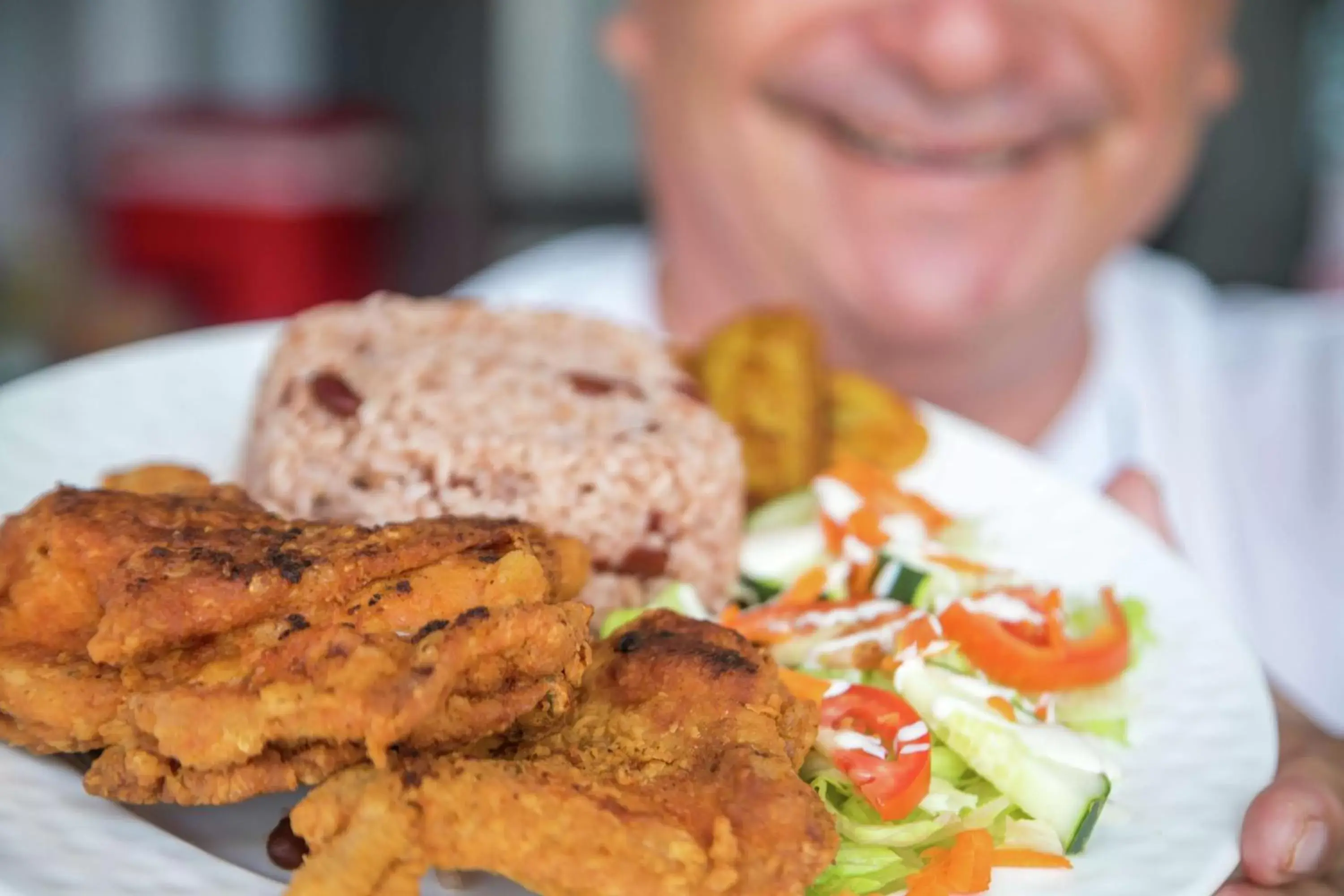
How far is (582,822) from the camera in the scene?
3.38 ft

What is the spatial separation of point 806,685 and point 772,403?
0.79 m

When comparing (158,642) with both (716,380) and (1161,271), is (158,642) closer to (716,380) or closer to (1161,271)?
(716,380)

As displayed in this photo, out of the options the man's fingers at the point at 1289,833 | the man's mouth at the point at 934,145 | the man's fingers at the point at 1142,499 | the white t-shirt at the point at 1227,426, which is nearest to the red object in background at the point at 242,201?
the white t-shirt at the point at 1227,426

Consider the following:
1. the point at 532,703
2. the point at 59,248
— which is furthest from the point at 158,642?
the point at 59,248

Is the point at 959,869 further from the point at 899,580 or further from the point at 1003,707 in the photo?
the point at 899,580

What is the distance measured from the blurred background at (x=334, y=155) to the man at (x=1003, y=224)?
1.51 metres

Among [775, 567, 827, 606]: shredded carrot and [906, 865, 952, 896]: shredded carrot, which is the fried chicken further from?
[775, 567, 827, 606]: shredded carrot

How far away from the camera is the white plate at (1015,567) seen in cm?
109

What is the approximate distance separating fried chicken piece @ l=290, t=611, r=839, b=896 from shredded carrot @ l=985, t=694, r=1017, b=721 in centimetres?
39

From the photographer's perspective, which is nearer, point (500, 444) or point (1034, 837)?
point (1034, 837)

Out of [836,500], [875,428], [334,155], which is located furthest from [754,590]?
[334,155]

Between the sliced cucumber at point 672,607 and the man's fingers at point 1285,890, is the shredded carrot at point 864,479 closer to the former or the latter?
the sliced cucumber at point 672,607

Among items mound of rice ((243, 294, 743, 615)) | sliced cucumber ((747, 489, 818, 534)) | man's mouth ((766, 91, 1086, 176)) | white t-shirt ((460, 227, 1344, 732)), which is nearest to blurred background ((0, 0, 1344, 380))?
white t-shirt ((460, 227, 1344, 732))

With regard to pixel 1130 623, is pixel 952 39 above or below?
above
